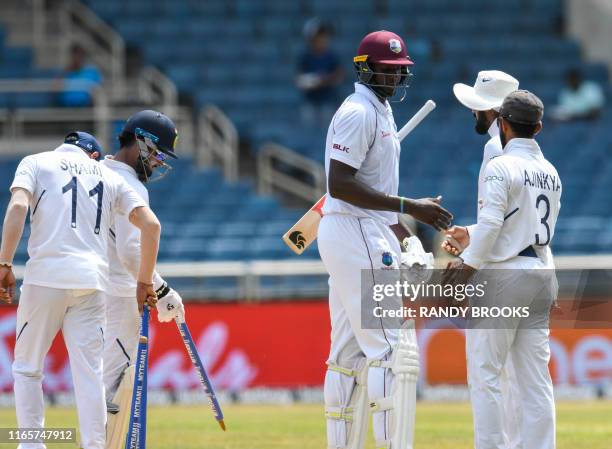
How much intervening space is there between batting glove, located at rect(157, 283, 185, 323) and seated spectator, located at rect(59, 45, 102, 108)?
13.1 metres

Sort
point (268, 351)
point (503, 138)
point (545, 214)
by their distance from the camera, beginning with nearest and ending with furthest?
point (545, 214)
point (503, 138)
point (268, 351)

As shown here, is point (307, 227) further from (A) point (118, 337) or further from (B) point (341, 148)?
(A) point (118, 337)

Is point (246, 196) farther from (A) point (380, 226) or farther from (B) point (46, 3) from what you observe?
(A) point (380, 226)

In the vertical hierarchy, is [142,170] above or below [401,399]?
above

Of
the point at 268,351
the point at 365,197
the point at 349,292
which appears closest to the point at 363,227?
the point at 365,197

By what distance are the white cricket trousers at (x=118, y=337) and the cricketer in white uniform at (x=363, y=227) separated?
162 cm

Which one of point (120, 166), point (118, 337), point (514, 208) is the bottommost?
point (118, 337)

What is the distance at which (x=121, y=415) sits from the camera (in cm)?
945

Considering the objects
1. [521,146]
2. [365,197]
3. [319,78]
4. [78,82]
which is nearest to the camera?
[365,197]

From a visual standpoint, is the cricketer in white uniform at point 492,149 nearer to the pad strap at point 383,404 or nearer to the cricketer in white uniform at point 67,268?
the pad strap at point 383,404

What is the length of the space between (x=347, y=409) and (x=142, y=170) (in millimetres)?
2336

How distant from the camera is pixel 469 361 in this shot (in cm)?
892

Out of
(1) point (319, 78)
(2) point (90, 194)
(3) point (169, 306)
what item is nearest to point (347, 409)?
(3) point (169, 306)

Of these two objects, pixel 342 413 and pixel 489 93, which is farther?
pixel 489 93
